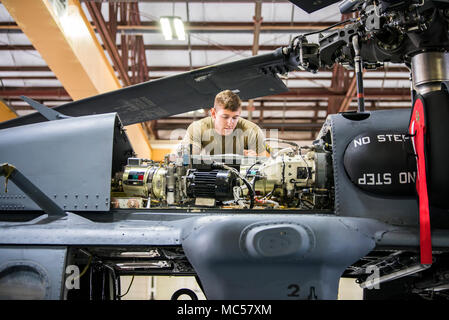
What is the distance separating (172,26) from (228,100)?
6.30m

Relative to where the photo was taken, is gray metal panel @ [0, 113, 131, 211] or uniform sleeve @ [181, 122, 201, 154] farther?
uniform sleeve @ [181, 122, 201, 154]

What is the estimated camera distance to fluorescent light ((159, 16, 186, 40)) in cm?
1009

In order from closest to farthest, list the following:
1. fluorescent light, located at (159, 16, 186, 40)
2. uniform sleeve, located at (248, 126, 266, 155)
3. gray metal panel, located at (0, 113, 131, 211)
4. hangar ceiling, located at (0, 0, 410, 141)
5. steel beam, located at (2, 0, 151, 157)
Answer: gray metal panel, located at (0, 113, 131, 211), uniform sleeve, located at (248, 126, 266, 155), steel beam, located at (2, 0, 151, 157), fluorescent light, located at (159, 16, 186, 40), hangar ceiling, located at (0, 0, 410, 141)

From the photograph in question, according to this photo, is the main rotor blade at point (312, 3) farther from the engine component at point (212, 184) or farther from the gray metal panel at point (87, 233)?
the gray metal panel at point (87, 233)

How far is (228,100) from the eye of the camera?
15.1ft

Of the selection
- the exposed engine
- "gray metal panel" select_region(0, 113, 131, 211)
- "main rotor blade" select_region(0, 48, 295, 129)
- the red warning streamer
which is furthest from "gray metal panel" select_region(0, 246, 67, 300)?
the red warning streamer

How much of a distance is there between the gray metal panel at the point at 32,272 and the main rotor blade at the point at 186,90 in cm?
167

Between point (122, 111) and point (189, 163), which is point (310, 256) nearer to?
point (189, 163)

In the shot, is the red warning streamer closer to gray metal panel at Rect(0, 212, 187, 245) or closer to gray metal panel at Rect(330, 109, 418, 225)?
gray metal panel at Rect(330, 109, 418, 225)

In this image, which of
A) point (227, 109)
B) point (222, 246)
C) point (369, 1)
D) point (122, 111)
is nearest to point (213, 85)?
point (227, 109)

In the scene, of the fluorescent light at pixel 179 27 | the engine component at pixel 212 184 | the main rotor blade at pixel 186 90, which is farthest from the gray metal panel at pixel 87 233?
the fluorescent light at pixel 179 27

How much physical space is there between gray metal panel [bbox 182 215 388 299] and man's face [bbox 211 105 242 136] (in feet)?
6.73

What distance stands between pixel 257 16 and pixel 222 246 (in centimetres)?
1007

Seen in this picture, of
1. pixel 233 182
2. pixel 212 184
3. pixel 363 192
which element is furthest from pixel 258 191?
pixel 363 192
